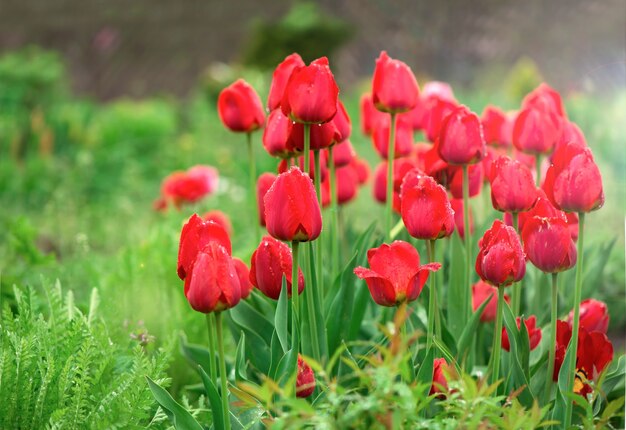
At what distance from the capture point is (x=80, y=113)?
7289 millimetres

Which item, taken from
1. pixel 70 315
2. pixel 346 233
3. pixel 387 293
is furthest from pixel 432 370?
pixel 346 233

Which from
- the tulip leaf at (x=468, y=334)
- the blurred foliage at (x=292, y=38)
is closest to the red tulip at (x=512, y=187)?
the tulip leaf at (x=468, y=334)

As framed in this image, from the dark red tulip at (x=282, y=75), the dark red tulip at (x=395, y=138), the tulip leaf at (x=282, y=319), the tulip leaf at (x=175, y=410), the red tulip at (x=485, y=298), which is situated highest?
the dark red tulip at (x=282, y=75)

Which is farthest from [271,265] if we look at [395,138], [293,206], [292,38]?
[292,38]

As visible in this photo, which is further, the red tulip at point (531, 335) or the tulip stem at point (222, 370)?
the red tulip at point (531, 335)

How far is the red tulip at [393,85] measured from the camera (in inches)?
→ 71.6

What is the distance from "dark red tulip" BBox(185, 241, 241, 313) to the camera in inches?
51.3

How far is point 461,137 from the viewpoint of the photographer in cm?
172

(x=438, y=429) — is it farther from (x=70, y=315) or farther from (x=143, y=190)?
(x=143, y=190)

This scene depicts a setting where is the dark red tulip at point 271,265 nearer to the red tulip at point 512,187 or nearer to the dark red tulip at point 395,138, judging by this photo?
the red tulip at point 512,187

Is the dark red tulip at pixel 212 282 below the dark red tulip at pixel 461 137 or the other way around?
below

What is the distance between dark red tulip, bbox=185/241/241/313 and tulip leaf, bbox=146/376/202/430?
0.23 metres

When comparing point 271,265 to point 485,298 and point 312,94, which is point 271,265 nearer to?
point 312,94

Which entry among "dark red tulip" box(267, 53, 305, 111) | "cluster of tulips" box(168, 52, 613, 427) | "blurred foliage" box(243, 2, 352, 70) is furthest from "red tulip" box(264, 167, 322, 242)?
"blurred foliage" box(243, 2, 352, 70)
